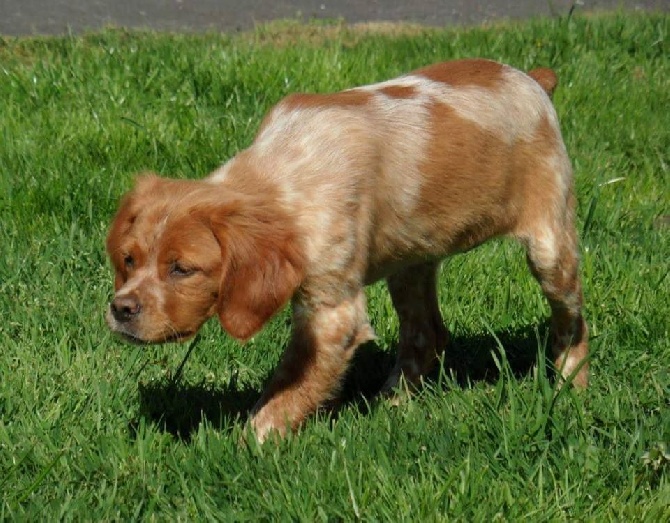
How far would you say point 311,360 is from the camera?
3980 millimetres

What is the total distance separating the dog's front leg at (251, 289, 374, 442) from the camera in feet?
12.9

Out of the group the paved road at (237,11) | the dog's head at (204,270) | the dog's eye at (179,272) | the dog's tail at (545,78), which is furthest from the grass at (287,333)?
the paved road at (237,11)

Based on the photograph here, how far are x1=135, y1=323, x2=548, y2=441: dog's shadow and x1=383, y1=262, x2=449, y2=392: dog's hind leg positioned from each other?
0.07m

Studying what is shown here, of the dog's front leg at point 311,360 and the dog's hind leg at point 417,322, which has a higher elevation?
the dog's front leg at point 311,360

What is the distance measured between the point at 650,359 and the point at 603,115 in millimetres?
2601

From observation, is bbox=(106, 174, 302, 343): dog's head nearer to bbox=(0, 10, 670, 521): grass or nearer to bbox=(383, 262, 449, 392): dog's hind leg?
bbox=(0, 10, 670, 521): grass

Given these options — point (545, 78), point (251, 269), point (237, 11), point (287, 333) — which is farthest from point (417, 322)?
point (237, 11)

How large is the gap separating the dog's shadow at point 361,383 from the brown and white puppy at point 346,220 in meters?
0.16

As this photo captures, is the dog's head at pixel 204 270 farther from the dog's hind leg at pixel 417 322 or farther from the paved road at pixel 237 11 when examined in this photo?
the paved road at pixel 237 11

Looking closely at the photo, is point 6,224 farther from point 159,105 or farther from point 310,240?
point 310,240

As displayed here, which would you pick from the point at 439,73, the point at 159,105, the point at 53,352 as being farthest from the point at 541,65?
the point at 53,352

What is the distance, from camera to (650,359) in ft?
14.9

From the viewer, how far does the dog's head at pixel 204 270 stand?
3676 millimetres

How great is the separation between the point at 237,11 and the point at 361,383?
518 centimetres
